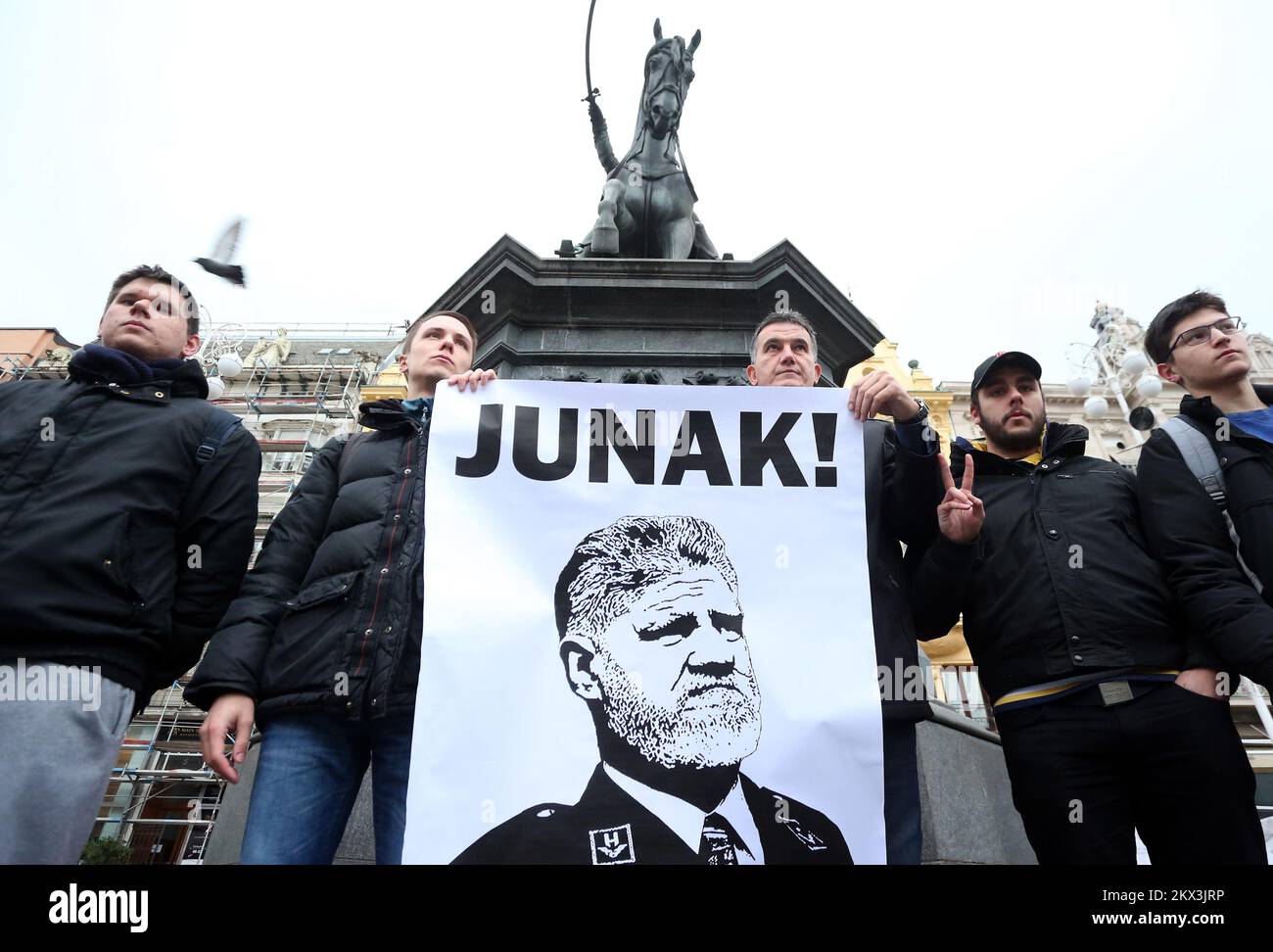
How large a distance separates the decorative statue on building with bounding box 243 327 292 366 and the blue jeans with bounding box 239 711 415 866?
1589 inches

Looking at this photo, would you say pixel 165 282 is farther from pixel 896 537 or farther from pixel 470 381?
pixel 896 537

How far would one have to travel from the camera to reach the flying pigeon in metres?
3.39

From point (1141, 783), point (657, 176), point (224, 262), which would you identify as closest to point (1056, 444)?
point (1141, 783)

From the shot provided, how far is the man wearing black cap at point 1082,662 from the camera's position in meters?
2.12

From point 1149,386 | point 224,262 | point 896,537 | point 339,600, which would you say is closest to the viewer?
point 339,600

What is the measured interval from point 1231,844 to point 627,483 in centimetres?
191

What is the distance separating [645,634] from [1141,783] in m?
1.40

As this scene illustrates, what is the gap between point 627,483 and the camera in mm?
2725

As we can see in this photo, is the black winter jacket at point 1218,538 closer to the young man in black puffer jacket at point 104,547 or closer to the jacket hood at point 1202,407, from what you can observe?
the jacket hood at point 1202,407

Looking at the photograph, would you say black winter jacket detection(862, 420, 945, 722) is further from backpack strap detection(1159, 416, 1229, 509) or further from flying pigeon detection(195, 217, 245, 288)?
flying pigeon detection(195, 217, 245, 288)

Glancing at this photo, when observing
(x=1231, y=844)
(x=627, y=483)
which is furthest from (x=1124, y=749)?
(x=627, y=483)

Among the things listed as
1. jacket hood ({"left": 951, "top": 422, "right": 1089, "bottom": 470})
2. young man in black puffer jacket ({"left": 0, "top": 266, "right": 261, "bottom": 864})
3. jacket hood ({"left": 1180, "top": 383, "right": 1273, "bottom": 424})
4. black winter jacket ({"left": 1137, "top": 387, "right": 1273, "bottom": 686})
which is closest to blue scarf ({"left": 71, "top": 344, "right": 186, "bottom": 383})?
young man in black puffer jacket ({"left": 0, "top": 266, "right": 261, "bottom": 864})

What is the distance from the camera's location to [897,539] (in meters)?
2.75

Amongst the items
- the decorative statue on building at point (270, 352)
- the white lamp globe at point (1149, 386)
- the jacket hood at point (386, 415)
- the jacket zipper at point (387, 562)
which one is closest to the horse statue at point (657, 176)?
the jacket hood at point (386, 415)
